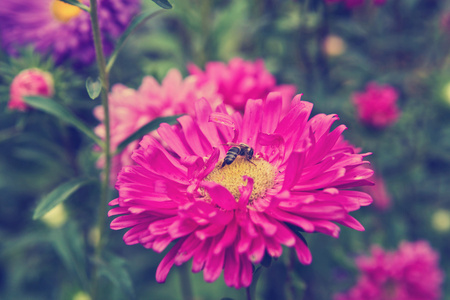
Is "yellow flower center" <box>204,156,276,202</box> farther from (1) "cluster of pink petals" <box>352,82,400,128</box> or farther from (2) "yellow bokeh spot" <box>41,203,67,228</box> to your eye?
(2) "yellow bokeh spot" <box>41,203,67,228</box>

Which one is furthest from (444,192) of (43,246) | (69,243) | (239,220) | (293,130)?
(43,246)

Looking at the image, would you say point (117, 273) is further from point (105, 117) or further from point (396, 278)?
point (396, 278)

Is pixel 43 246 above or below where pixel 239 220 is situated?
below

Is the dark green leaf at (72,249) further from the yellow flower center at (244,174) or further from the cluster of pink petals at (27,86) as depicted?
the yellow flower center at (244,174)

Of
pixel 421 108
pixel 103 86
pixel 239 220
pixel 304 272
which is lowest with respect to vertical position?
pixel 304 272

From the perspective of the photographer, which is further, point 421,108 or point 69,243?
point 421,108

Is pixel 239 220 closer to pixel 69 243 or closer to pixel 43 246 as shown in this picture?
pixel 69 243

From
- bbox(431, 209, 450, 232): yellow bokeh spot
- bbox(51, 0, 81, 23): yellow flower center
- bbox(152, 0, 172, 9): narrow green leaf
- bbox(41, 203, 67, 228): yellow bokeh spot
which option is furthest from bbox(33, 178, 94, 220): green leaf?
bbox(431, 209, 450, 232): yellow bokeh spot
